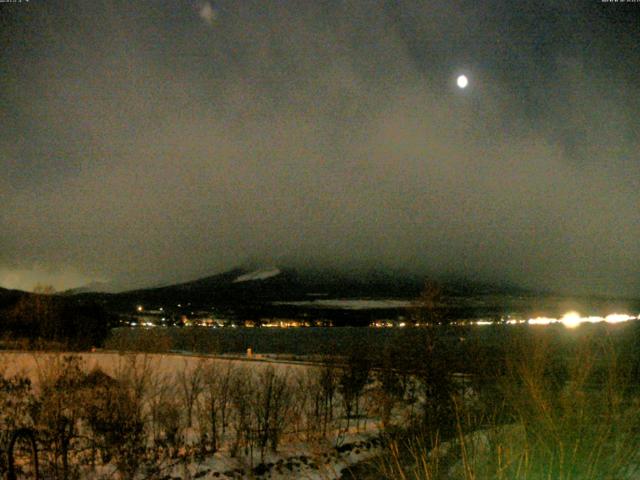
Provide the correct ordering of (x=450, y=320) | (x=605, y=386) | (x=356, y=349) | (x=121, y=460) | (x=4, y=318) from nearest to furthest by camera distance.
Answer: (x=605, y=386)
(x=121, y=460)
(x=356, y=349)
(x=450, y=320)
(x=4, y=318)

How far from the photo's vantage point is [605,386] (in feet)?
18.5

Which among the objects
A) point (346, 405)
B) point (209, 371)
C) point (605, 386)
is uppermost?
point (605, 386)

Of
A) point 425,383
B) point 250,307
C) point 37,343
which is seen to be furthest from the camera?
point 250,307

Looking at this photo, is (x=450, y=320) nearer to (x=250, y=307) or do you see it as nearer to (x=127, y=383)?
(x=127, y=383)

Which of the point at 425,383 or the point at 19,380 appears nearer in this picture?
the point at 19,380

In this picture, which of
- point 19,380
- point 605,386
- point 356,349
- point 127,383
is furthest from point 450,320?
point 605,386

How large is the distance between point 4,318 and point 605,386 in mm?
37101

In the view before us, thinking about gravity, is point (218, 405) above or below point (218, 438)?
above

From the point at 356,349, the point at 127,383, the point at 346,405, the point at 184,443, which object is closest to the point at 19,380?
the point at 127,383

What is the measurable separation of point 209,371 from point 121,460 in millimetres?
7443

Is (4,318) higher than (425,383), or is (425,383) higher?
(4,318)

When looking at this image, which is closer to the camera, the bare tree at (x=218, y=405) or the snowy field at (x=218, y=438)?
the snowy field at (x=218, y=438)

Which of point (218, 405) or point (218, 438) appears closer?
point (218, 438)

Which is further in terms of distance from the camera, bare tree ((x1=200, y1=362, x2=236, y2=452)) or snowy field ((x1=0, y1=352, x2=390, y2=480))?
bare tree ((x1=200, y1=362, x2=236, y2=452))
